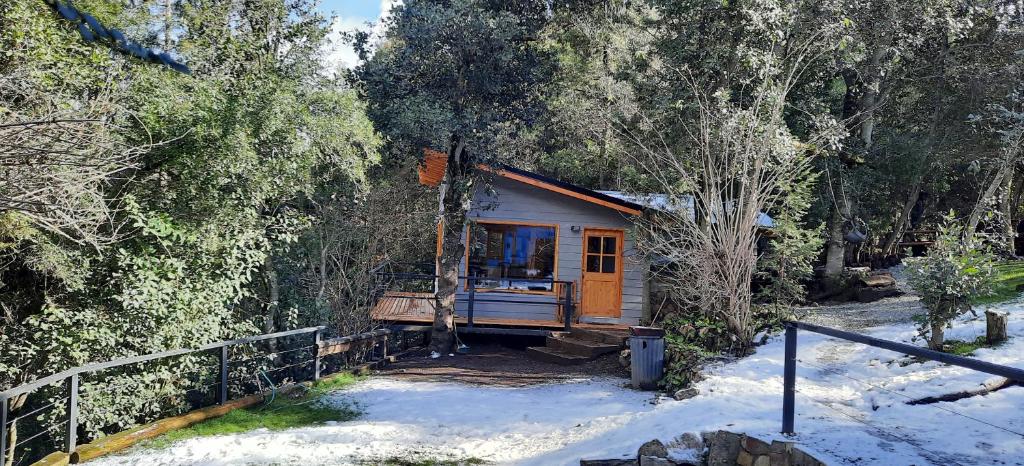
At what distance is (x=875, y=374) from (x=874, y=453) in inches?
130

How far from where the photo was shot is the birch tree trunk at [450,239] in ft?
42.3

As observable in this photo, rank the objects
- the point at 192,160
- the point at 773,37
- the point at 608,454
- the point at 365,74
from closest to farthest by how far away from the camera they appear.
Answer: the point at 608,454, the point at 192,160, the point at 773,37, the point at 365,74

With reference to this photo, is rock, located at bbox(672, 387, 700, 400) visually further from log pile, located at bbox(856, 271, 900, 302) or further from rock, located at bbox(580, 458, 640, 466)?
log pile, located at bbox(856, 271, 900, 302)

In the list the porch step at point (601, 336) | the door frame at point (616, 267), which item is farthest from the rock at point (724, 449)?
the door frame at point (616, 267)

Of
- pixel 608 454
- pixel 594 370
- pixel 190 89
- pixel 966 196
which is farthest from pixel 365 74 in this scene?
pixel 966 196

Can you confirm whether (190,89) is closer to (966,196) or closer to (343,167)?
(343,167)

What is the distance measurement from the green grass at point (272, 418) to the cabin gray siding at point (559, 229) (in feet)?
19.0

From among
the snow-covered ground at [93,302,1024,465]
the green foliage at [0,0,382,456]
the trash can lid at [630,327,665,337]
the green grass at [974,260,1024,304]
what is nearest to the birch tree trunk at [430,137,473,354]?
the green foliage at [0,0,382,456]

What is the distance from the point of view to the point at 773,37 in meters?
12.0

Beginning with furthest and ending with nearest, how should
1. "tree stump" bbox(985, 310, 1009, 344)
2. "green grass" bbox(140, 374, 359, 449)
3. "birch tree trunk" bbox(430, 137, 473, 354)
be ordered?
"birch tree trunk" bbox(430, 137, 473, 354) → "tree stump" bbox(985, 310, 1009, 344) → "green grass" bbox(140, 374, 359, 449)

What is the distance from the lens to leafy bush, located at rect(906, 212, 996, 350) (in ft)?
25.5

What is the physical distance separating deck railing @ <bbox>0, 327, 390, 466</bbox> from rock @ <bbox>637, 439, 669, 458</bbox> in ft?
14.7

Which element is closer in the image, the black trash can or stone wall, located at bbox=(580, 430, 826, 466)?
stone wall, located at bbox=(580, 430, 826, 466)

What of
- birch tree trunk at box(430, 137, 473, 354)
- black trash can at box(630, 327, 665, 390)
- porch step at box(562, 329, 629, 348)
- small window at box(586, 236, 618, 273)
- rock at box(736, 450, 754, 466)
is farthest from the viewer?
small window at box(586, 236, 618, 273)
